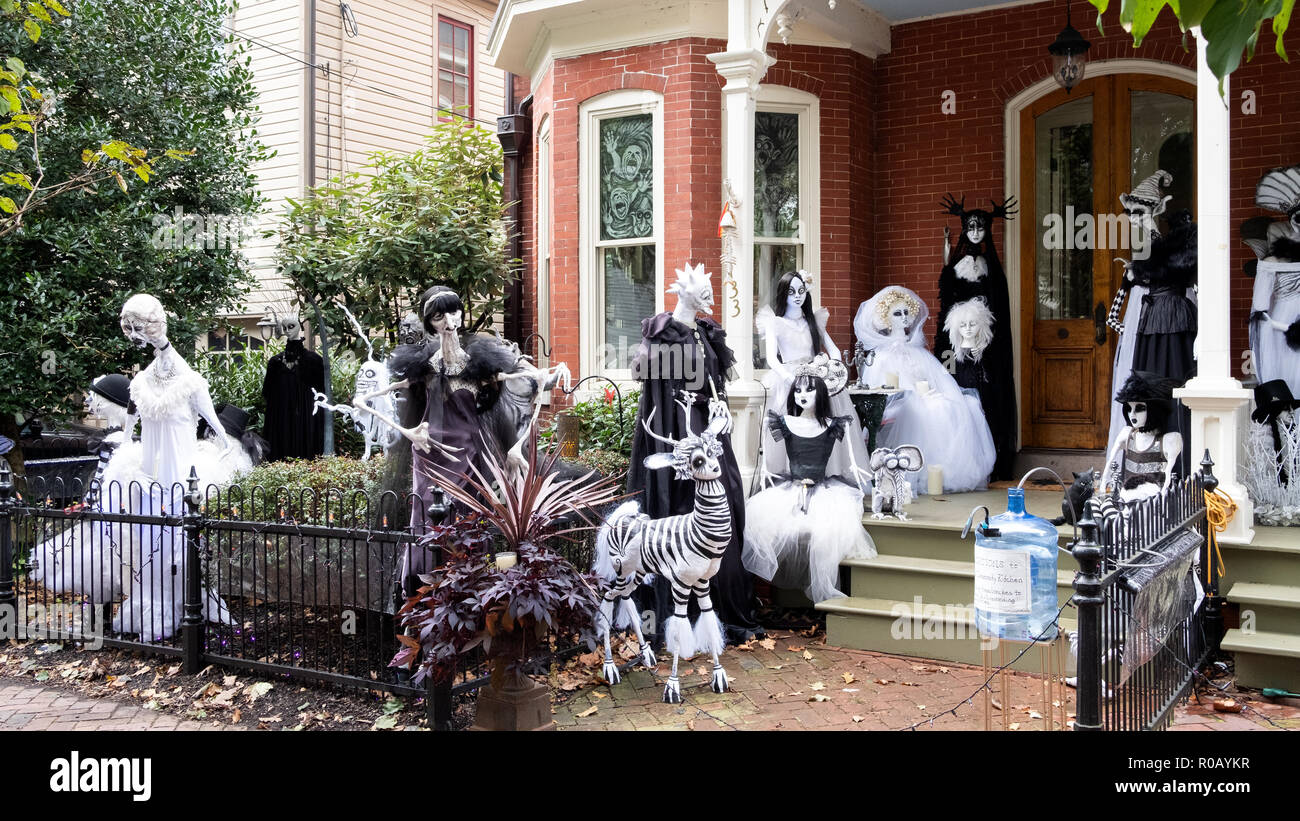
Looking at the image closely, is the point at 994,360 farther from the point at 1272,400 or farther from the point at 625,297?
the point at 625,297

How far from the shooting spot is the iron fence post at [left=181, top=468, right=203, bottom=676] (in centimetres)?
620

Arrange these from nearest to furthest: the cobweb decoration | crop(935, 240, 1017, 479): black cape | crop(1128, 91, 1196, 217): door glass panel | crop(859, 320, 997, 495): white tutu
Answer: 1. the cobweb decoration
2. crop(859, 320, 997, 495): white tutu
3. crop(1128, 91, 1196, 217): door glass panel
4. crop(935, 240, 1017, 479): black cape

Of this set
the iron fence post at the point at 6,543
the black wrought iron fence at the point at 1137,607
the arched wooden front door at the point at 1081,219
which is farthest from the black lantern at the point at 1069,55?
the iron fence post at the point at 6,543

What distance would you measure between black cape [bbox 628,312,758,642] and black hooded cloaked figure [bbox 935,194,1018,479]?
10.4 feet

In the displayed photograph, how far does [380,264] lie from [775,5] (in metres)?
5.39

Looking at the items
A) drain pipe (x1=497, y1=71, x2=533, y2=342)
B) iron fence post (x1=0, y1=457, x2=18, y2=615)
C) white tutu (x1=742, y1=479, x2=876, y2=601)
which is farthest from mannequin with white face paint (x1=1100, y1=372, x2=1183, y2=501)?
drain pipe (x1=497, y1=71, x2=533, y2=342)

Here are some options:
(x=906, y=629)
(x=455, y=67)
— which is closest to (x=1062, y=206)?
(x=906, y=629)

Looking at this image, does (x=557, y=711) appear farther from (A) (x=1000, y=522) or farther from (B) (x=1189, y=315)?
(B) (x=1189, y=315)

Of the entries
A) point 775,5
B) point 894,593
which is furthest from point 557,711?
point 775,5

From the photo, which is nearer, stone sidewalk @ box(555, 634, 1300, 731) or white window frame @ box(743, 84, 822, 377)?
stone sidewalk @ box(555, 634, 1300, 731)

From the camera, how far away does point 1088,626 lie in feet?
12.1

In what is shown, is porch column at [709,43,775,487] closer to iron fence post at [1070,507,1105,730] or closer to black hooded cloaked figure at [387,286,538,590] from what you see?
black hooded cloaked figure at [387,286,538,590]

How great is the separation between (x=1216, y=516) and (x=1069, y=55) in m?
3.97

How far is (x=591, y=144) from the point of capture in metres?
9.55
